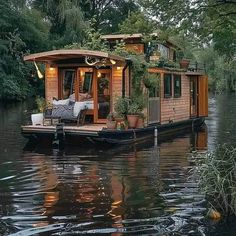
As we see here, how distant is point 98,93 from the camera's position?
55.3 ft

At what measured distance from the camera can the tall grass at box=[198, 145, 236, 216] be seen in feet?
22.1

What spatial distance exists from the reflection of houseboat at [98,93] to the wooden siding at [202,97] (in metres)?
2.85

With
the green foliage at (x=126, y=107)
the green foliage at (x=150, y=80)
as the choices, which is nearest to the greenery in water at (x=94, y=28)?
the green foliage at (x=150, y=80)

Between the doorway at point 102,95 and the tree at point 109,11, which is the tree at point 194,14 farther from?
the tree at point 109,11

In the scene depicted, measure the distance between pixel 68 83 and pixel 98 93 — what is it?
134 centimetres

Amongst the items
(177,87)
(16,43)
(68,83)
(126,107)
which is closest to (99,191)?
(126,107)

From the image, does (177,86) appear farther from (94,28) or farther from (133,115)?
(94,28)

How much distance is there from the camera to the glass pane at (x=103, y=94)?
658 inches

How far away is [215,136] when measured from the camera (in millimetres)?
17688

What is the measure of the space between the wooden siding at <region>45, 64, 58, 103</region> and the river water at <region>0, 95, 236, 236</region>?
2.97 metres

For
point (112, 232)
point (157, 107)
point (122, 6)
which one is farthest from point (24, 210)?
point (122, 6)

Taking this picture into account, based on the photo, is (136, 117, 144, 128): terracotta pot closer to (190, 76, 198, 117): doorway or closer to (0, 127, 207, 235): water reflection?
(0, 127, 207, 235): water reflection

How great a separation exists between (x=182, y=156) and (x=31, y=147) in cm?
473

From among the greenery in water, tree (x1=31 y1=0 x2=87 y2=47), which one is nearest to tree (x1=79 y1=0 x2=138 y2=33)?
the greenery in water
